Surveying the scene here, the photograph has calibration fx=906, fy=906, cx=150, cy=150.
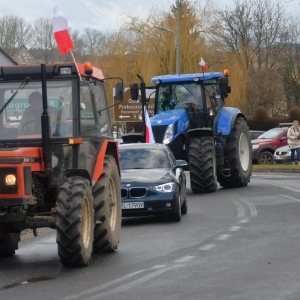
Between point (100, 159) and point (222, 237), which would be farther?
point (222, 237)

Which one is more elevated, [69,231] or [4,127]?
[4,127]

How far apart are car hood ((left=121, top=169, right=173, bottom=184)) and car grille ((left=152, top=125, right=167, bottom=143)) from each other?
6.06m

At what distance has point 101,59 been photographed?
55062 mm

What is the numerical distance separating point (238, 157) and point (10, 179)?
14.9 metres

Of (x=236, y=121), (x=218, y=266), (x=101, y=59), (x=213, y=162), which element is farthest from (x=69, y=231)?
(x=101, y=59)

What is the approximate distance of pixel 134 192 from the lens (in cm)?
1650

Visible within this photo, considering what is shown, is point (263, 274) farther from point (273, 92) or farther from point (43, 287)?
point (273, 92)

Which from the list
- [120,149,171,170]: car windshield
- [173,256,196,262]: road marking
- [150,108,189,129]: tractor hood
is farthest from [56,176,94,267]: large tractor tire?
[150,108,189,129]: tractor hood

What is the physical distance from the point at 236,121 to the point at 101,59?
3049cm

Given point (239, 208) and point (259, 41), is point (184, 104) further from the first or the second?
point (259, 41)

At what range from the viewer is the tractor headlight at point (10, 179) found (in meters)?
10.2

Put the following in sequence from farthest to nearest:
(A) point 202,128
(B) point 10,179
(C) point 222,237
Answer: (A) point 202,128 < (C) point 222,237 < (B) point 10,179

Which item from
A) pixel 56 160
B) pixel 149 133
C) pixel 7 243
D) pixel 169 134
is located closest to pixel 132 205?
pixel 7 243

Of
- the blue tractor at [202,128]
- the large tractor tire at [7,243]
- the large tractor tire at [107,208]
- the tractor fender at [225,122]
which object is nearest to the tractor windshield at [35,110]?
the large tractor tire at [107,208]
